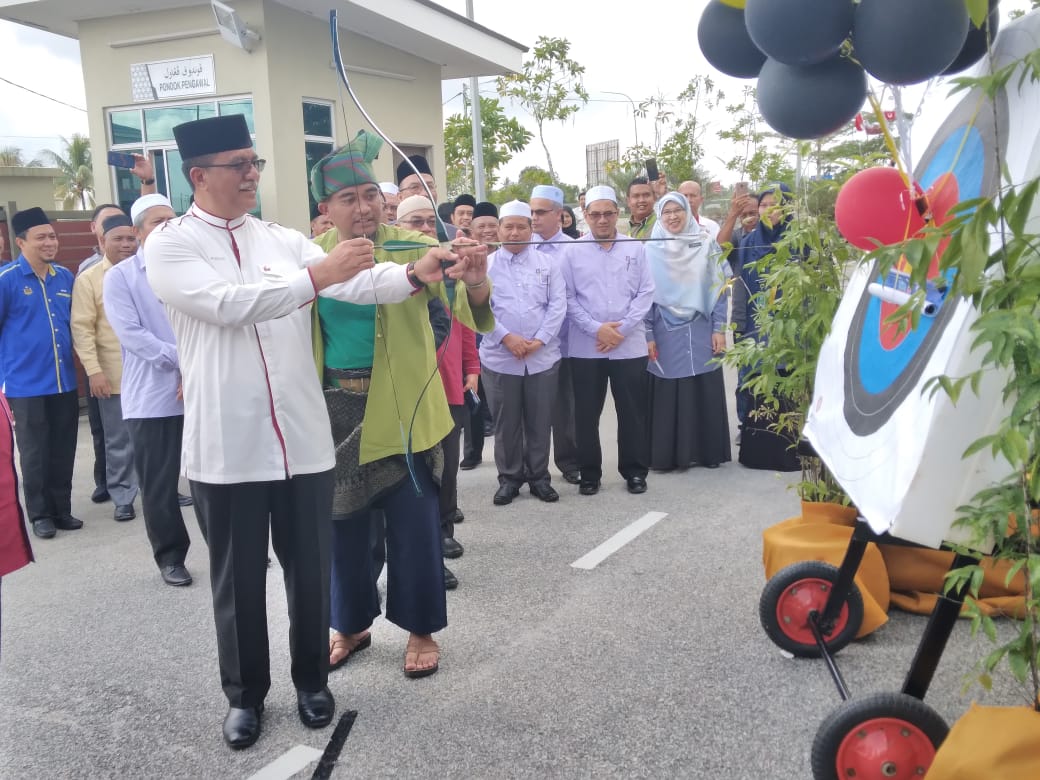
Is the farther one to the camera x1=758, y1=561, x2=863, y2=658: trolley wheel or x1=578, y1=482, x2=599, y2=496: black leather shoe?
x1=578, y1=482, x2=599, y2=496: black leather shoe

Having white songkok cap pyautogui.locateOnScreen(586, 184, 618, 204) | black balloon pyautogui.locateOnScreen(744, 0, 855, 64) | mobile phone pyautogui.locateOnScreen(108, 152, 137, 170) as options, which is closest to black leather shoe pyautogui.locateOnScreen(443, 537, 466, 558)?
white songkok cap pyautogui.locateOnScreen(586, 184, 618, 204)

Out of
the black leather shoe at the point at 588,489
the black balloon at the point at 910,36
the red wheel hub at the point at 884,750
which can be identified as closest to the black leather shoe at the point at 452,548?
the black leather shoe at the point at 588,489

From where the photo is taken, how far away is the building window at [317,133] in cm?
370

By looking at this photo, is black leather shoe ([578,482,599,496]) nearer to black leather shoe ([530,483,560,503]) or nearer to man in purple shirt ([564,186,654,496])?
man in purple shirt ([564,186,654,496])

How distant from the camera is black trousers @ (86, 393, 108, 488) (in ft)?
20.2

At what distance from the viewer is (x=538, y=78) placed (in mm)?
13523

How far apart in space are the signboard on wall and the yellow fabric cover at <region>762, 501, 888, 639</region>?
8.69 metres

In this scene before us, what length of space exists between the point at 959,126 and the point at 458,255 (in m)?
1.46

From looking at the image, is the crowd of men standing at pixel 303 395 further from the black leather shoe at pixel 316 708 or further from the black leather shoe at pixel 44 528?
the black leather shoe at pixel 44 528

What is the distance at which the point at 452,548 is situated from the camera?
15.1ft

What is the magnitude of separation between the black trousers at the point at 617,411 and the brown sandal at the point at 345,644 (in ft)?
7.77

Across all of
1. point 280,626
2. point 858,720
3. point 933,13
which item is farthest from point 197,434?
point 933,13

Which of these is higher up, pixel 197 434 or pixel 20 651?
pixel 197 434

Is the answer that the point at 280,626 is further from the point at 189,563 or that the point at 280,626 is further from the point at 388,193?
the point at 388,193
